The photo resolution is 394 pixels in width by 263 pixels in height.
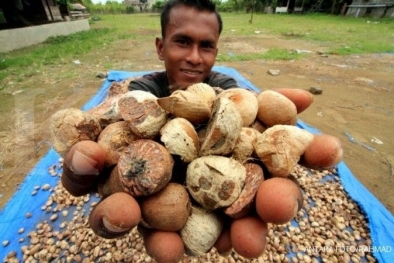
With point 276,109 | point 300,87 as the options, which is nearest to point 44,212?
point 276,109

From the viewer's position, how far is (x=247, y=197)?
2.90ft

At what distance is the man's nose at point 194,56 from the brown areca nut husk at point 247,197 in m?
0.98

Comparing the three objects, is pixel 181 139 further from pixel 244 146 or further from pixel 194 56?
pixel 194 56

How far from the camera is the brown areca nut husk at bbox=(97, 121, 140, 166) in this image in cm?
93

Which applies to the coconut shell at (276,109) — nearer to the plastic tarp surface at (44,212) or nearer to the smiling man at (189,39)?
the smiling man at (189,39)

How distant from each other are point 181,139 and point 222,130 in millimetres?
146

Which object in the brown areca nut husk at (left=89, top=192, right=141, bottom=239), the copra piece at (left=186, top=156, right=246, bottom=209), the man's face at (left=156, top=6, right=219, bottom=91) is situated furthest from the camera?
the man's face at (left=156, top=6, right=219, bottom=91)

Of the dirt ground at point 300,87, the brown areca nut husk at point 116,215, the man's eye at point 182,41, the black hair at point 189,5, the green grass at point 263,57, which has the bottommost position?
the green grass at point 263,57

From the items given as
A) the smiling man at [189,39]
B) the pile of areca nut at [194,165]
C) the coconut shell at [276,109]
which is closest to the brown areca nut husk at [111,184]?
the pile of areca nut at [194,165]

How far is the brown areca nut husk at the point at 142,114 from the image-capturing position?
924 mm

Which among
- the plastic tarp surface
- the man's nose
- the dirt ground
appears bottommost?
the dirt ground

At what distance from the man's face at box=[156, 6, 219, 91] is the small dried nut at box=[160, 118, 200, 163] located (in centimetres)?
87

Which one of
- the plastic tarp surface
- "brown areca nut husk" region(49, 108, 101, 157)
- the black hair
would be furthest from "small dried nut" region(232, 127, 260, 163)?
the plastic tarp surface

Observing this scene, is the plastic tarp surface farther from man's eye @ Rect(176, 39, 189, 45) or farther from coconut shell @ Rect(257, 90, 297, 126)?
man's eye @ Rect(176, 39, 189, 45)
